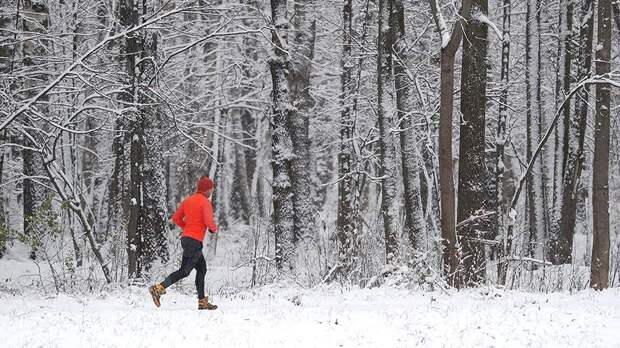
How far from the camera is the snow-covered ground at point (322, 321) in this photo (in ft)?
25.8

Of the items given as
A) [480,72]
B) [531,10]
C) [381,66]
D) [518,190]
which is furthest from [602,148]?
[531,10]

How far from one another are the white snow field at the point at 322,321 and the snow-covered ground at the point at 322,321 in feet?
0.04

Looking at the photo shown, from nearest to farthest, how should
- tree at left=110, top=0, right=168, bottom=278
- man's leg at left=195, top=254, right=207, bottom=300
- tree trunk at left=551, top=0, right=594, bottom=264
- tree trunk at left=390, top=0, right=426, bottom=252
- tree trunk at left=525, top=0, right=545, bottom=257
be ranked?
man's leg at left=195, top=254, right=207, bottom=300 < tree at left=110, top=0, right=168, bottom=278 < tree trunk at left=390, top=0, right=426, bottom=252 < tree trunk at left=551, top=0, right=594, bottom=264 < tree trunk at left=525, top=0, right=545, bottom=257

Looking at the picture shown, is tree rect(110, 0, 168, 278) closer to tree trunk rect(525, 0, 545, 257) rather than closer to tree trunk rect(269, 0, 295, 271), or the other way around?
tree trunk rect(269, 0, 295, 271)

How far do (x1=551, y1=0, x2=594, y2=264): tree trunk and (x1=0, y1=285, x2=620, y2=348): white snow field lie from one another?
849 cm

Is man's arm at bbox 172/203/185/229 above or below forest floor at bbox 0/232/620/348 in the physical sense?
above

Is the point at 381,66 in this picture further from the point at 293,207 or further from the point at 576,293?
the point at 576,293

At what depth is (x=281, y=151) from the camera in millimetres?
15500

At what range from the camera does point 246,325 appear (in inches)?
332

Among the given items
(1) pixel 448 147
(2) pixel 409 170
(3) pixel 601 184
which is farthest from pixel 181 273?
(3) pixel 601 184

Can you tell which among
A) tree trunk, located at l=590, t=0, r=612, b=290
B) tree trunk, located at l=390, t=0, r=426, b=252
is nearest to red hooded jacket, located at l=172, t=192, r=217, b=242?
tree trunk, located at l=390, t=0, r=426, b=252

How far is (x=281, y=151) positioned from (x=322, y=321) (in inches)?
283

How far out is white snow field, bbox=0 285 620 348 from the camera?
25.8ft

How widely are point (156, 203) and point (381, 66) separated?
5.71 m
